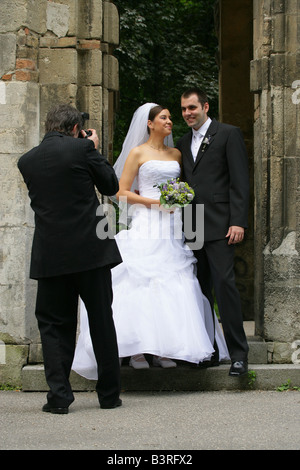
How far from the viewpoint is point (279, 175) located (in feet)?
23.9

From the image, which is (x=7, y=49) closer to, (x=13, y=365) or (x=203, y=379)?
(x=13, y=365)

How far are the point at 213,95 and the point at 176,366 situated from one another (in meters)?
11.3

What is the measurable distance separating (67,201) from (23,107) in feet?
5.95

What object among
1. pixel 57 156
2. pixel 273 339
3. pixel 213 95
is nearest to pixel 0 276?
pixel 57 156

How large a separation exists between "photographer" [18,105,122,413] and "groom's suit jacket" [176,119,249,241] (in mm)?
1211

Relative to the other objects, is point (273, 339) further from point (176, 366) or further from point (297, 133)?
point (297, 133)

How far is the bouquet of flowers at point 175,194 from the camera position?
6695mm

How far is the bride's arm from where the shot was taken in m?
7.08

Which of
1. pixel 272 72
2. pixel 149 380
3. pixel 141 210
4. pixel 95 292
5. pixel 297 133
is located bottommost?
pixel 149 380

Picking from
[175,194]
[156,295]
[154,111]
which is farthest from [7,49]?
[156,295]

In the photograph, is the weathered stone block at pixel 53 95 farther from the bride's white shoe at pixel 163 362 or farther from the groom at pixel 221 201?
the bride's white shoe at pixel 163 362

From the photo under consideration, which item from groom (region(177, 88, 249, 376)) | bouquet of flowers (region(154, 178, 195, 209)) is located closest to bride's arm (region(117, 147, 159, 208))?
bouquet of flowers (region(154, 178, 195, 209))

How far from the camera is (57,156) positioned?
18.6 ft

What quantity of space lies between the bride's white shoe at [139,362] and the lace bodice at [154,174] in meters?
1.36
